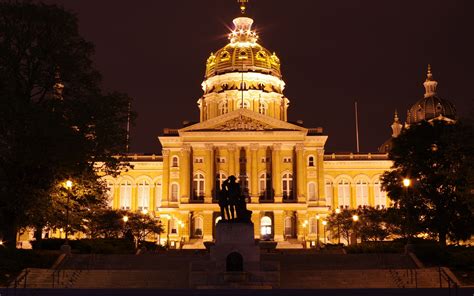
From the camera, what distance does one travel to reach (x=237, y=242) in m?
31.0

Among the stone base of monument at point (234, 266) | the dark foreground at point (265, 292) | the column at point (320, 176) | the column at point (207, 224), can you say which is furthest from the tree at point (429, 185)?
the column at point (320, 176)

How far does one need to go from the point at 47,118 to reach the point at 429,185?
28.2 m

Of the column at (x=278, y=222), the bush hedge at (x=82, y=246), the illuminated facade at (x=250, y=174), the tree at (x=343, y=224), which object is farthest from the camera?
the illuminated facade at (x=250, y=174)

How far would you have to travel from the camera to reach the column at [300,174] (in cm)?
8306

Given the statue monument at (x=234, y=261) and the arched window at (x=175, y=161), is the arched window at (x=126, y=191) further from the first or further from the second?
the statue monument at (x=234, y=261)

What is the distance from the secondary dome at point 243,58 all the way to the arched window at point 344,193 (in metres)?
25.9

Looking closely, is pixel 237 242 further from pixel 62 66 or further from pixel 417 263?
pixel 62 66

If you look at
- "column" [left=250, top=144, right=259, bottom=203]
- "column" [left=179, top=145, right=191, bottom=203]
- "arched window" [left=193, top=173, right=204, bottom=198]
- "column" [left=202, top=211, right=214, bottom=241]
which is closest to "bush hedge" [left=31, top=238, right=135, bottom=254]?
"column" [left=202, top=211, right=214, bottom=241]

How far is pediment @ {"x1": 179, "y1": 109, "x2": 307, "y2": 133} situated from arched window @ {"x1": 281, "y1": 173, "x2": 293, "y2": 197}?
599 cm

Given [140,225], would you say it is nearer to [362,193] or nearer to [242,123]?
[242,123]

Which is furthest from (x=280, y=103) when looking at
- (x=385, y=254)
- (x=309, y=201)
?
(x=385, y=254)

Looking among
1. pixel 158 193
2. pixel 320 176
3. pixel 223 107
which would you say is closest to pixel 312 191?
pixel 320 176

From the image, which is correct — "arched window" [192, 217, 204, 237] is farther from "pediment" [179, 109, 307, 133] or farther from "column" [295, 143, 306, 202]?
"column" [295, 143, 306, 202]

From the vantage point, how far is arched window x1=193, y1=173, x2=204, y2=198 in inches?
3312
